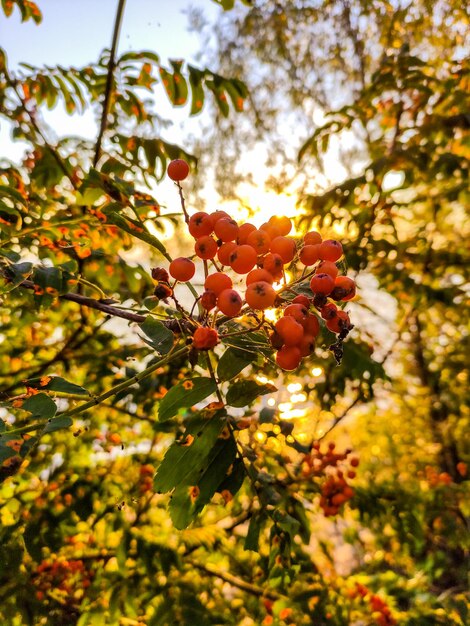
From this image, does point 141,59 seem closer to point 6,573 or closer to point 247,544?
point 247,544

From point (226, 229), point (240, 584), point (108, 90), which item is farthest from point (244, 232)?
point (240, 584)

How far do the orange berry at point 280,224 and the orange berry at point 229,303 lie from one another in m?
0.29

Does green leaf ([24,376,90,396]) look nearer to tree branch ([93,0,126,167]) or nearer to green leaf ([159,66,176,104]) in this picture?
tree branch ([93,0,126,167])

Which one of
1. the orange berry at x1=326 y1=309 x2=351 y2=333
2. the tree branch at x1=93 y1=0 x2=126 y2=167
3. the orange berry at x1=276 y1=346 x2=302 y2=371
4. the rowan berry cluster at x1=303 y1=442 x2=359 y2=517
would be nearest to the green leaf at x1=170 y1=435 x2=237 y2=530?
the orange berry at x1=276 y1=346 x2=302 y2=371

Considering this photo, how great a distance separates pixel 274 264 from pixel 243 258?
0.08 meters

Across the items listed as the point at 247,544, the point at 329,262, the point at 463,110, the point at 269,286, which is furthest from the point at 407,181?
the point at 247,544

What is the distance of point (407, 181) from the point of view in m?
2.86

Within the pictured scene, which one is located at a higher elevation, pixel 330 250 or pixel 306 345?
pixel 330 250

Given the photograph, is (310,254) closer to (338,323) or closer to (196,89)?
(338,323)

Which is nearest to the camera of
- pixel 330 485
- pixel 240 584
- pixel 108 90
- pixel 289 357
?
pixel 289 357

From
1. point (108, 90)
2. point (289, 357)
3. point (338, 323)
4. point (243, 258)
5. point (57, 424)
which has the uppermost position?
point (108, 90)

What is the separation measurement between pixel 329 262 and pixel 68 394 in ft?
2.38

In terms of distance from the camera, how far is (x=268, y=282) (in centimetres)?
103

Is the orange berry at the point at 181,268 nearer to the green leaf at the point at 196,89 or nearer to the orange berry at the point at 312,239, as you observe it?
the orange berry at the point at 312,239
